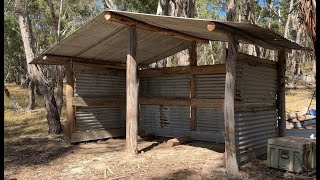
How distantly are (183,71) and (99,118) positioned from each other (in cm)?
309

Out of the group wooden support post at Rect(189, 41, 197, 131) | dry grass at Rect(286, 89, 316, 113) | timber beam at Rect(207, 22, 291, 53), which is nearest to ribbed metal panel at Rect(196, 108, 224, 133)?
wooden support post at Rect(189, 41, 197, 131)

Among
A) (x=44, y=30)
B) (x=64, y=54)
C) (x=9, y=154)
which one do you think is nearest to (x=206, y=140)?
(x=64, y=54)

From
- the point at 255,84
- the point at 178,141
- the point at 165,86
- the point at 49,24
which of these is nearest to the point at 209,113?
the point at 178,141

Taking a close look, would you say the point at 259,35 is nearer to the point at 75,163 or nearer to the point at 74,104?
the point at 75,163

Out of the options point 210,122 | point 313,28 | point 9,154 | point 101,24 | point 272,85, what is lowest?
point 9,154

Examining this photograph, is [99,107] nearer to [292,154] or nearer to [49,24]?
[292,154]

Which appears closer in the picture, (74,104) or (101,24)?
(101,24)

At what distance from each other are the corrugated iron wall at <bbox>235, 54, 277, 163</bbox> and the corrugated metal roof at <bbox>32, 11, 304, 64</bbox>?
614 mm

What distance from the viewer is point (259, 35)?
24.9 ft

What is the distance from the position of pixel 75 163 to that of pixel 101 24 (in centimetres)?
329

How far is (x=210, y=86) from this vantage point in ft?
33.5

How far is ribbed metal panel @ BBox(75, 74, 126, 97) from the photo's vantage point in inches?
426

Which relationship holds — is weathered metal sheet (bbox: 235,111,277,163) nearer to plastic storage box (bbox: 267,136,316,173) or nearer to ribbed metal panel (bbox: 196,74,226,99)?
plastic storage box (bbox: 267,136,316,173)

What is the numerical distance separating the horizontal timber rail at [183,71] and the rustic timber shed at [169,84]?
31 mm
